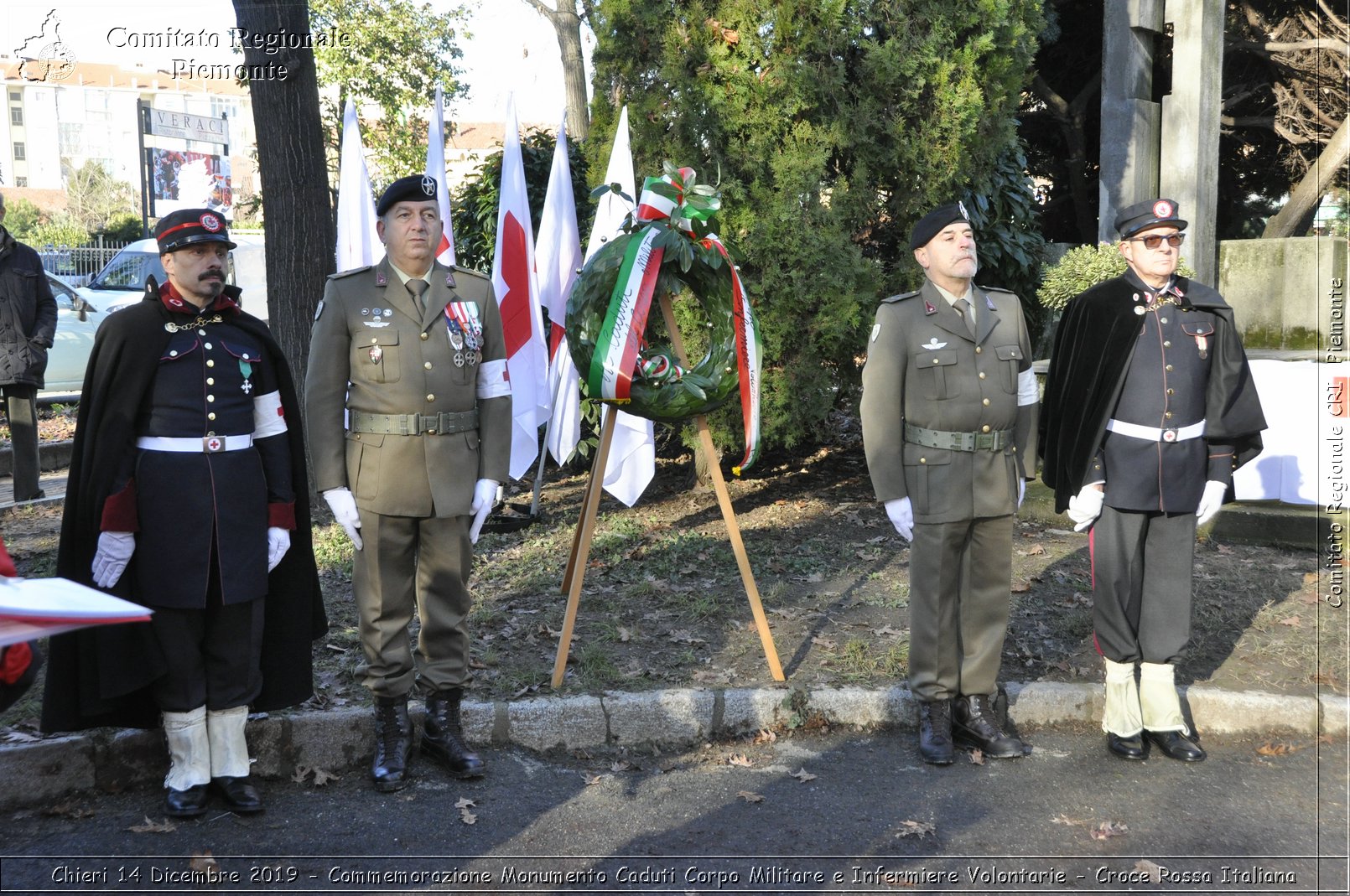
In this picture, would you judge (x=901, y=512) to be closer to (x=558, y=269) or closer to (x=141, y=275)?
(x=558, y=269)

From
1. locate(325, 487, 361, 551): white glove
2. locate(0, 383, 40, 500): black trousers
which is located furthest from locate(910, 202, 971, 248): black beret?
locate(0, 383, 40, 500): black trousers

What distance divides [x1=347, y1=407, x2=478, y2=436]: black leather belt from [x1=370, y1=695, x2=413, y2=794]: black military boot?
1040 mm

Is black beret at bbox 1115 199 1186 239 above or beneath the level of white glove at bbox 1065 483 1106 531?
above

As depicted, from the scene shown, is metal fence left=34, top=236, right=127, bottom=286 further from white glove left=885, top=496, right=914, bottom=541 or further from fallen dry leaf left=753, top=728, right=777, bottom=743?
white glove left=885, top=496, right=914, bottom=541

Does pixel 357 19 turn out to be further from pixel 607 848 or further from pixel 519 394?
pixel 607 848

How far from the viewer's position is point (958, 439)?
488 cm

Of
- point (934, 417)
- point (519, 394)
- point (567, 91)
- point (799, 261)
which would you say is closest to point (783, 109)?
point (799, 261)

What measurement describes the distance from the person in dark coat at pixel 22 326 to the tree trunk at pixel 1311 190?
37.7 ft

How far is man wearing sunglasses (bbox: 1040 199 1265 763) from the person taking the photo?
16.2 feet

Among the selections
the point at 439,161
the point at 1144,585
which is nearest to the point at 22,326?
the point at 439,161

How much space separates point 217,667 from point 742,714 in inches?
85.5

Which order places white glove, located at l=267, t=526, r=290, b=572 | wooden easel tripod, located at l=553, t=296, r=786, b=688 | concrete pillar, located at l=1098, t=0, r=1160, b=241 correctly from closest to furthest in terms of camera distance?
white glove, located at l=267, t=526, r=290, b=572, wooden easel tripod, located at l=553, t=296, r=786, b=688, concrete pillar, located at l=1098, t=0, r=1160, b=241

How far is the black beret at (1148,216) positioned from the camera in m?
4.86

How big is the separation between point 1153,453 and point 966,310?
960 mm
